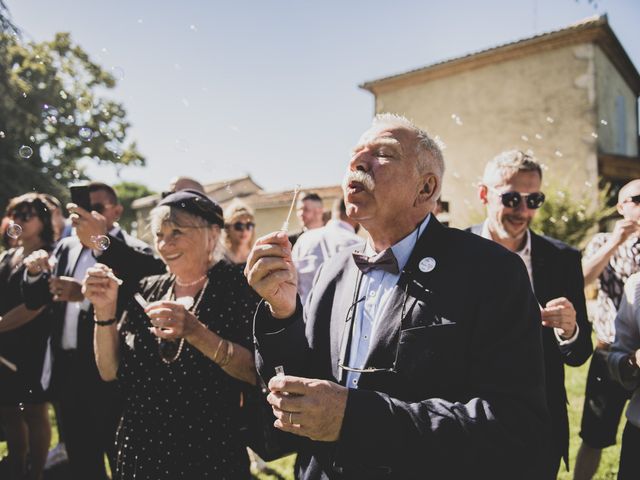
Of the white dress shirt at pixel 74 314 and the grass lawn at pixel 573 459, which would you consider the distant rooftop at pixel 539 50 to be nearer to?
the grass lawn at pixel 573 459

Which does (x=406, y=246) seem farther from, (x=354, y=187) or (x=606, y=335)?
(x=606, y=335)

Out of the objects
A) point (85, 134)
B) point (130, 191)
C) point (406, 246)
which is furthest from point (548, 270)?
point (130, 191)

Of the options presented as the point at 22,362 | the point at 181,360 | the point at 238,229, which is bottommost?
the point at 22,362

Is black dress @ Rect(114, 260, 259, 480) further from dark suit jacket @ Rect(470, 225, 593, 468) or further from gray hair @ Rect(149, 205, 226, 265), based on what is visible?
dark suit jacket @ Rect(470, 225, 593, 468)

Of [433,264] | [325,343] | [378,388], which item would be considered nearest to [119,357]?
[325,343]

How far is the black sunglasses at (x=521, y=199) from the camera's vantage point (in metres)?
2.73

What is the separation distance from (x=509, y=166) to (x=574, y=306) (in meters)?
0.95

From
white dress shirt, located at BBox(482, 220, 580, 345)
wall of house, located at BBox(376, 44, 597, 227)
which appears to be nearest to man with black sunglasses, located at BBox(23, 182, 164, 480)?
white dress shirt, located at BBox(482, 220, 580, 345)

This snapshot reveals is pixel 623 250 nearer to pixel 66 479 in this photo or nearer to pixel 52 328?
pixel 52 328

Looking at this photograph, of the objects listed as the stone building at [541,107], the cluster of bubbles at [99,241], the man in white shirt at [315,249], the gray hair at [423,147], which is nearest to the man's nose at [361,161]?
the gray hair at [423,147]

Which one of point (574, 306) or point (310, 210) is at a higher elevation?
point (310, 210)

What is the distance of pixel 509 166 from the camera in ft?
9.27

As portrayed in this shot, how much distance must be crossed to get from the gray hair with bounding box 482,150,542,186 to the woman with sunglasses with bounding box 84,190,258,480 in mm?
1781

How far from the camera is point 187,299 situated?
254cm
